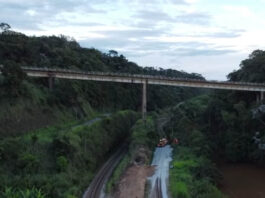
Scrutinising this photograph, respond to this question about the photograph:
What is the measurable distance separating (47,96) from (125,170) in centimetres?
2454

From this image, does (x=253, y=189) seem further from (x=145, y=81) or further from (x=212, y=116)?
(x=145, y=81)

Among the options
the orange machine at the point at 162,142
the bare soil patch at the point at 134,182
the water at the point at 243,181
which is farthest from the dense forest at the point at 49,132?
the water at the point at 243,181

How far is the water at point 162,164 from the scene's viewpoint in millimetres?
37594

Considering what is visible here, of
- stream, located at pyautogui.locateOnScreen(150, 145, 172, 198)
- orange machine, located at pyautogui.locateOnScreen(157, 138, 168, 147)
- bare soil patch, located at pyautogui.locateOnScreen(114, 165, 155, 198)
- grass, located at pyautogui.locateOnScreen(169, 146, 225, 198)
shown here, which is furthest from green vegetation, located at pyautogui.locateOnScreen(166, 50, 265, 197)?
bare soil patch, located at pyautogui.locateOnScreen(114, 165, 155, 198)

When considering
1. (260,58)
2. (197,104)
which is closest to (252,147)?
(260,58)

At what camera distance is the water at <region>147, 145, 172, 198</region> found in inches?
1480

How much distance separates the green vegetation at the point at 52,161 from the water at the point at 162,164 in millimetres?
8407

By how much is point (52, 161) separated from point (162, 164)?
54.4 ft

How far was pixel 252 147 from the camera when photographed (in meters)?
53.4

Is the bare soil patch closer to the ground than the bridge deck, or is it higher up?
closer to the ground

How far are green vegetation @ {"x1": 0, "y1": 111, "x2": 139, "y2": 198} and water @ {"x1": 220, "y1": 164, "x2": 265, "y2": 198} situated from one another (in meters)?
17.9

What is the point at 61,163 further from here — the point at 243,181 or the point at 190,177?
the point at 243,181

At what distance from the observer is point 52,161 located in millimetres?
37875

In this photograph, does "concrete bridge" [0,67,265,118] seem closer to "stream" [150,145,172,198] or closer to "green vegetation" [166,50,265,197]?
"green vegetation" [166,50,265,197]
